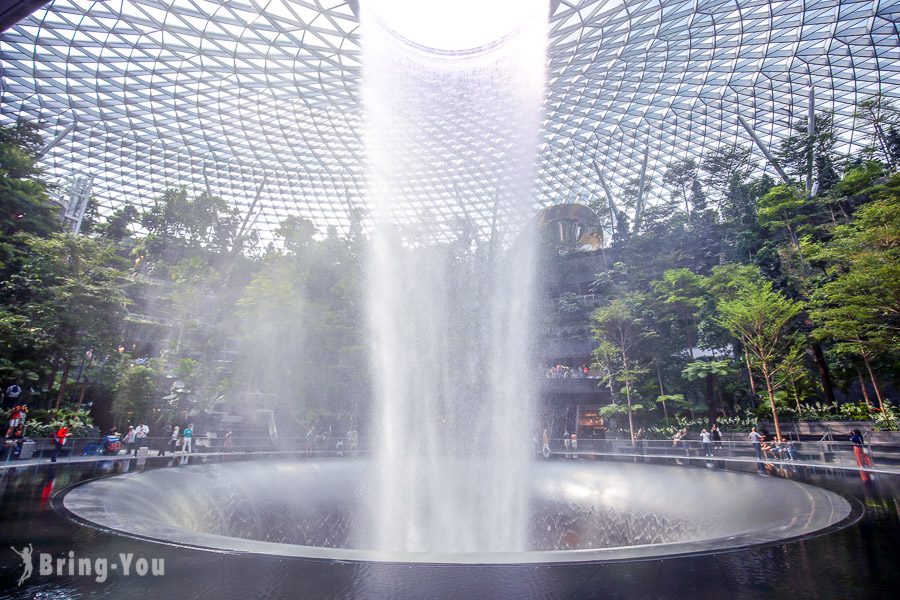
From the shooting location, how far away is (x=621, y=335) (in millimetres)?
33000

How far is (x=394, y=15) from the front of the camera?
28219 millimetres

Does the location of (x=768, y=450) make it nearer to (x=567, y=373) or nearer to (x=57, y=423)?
(x=567, y=373)

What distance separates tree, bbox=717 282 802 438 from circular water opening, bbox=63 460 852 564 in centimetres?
1632

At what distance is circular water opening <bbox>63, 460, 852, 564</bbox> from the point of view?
5.27 m

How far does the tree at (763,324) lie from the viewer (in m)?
25.1

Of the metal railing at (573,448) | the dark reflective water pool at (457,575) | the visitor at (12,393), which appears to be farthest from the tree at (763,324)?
the visitor at (12,393)

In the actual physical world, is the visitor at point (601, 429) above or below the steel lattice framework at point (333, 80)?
below

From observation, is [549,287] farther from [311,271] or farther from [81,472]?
[81,472]

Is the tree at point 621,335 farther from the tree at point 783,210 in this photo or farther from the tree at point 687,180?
the tree at point 687,180

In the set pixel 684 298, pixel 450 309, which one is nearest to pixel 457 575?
pixel 450 309

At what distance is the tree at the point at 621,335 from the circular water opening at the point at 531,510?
18.8 metres

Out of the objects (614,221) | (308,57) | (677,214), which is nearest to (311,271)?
(308,57)

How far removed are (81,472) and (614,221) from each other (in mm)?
60613

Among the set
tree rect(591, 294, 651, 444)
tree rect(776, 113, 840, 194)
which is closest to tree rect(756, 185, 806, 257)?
tree rect(776, 113, 840, 194)
